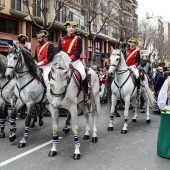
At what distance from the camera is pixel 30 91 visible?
6.30m

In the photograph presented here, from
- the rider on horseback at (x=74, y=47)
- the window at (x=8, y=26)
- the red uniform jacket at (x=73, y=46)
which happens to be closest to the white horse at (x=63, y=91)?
the rider on horseback at (x=74, y=47)

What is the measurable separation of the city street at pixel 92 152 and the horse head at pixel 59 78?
1246 mm

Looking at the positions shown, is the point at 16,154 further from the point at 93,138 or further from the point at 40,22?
the point at 40,22

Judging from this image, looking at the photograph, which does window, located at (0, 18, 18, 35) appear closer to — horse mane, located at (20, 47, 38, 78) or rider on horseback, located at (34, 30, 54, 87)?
rider on horseback, located at (34, 30, 54, 87)

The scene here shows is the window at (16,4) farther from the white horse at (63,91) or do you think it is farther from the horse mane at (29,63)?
the white horse at (63,91)

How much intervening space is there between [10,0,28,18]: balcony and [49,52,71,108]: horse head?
19.8 meters

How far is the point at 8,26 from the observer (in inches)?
918

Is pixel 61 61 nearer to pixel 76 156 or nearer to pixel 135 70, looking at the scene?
pixel 76 156

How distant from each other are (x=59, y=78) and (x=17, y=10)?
20.9 metres

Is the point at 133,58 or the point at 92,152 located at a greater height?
the point at 133,58

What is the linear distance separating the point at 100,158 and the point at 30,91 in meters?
2.50

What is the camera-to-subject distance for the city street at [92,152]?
4.80 metres

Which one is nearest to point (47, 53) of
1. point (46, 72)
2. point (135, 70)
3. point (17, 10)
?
point (46, 72)

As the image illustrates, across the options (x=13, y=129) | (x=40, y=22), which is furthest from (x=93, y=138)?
(x=40, y=22)
